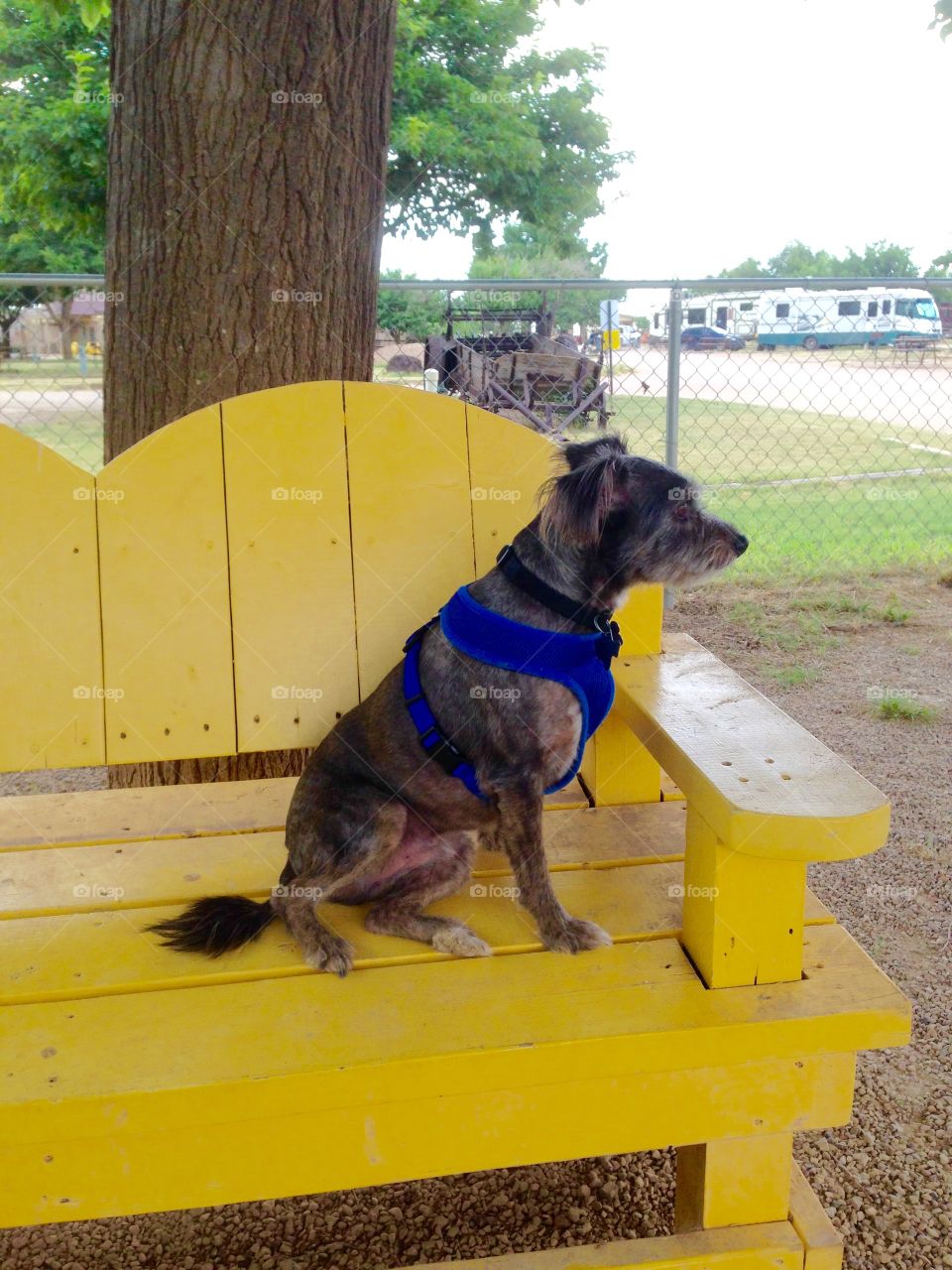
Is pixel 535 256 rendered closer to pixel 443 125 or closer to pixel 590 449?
pixel 443 125

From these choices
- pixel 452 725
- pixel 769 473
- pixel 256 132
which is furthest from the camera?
pixel 769 473

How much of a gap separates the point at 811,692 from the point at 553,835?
135 inches

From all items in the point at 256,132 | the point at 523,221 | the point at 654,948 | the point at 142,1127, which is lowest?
the point at 142,1127

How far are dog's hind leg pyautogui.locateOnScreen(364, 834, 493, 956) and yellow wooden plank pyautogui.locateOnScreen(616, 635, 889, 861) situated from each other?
0.55 metres

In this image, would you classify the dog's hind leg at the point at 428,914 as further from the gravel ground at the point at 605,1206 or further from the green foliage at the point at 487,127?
the green foliage at the point at 487,127

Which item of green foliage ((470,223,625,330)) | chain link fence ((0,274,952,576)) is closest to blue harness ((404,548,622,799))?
chain link fence ((0,274,952,576))

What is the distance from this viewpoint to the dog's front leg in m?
2.20

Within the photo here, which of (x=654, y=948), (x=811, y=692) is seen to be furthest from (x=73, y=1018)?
(x=811, y=692)

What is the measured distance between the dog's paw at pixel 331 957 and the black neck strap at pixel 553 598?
2.92 feet

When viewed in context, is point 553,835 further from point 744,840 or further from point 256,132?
point 256,132

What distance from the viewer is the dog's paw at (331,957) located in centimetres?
214

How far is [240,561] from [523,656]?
2.71ft

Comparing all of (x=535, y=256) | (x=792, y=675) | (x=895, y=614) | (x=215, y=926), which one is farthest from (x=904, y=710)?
(x=535, y=256)

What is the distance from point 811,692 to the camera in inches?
226
